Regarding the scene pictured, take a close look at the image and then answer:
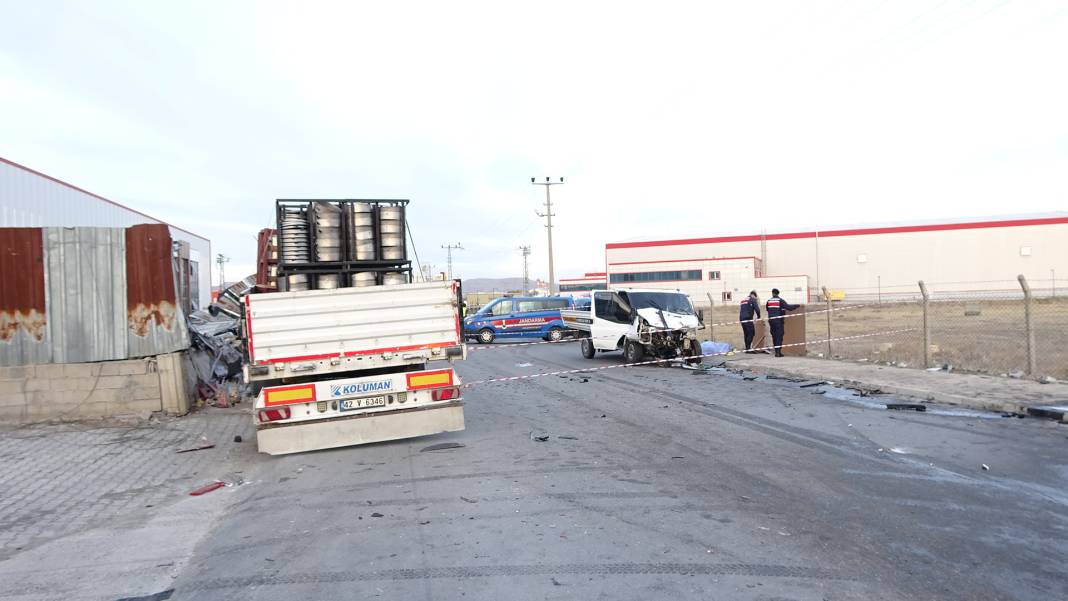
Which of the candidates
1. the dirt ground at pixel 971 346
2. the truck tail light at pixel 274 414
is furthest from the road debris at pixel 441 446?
the dirt ground at pixel 971 346

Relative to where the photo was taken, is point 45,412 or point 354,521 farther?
point 45,412

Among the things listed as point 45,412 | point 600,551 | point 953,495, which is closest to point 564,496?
point 600,551

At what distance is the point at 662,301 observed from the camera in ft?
61.6

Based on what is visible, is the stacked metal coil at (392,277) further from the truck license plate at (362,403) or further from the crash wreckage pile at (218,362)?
the crash wreckage pile at (218,362)

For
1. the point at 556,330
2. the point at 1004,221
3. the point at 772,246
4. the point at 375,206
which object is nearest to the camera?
the point at 375,206

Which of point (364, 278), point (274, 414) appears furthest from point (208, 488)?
point (364, 278)

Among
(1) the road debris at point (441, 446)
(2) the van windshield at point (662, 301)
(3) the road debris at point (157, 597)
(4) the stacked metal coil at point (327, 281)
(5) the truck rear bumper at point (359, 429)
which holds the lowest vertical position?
(1) the road debris at point (441, 446)

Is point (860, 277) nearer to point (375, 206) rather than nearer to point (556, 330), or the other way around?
point (556, 330)

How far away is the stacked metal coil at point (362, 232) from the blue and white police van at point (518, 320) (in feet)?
66.8

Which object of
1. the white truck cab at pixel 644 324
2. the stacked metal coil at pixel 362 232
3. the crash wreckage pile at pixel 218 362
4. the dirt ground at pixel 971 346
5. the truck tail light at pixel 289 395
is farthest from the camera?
the white truck cab at pixel 644 324

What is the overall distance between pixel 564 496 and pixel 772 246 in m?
67.0

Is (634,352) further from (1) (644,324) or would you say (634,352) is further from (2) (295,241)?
(2) (295,241)

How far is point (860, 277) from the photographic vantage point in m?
64.8

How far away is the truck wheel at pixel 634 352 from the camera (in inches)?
733
